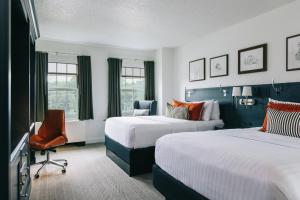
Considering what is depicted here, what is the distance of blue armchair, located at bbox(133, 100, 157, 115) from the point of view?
5.61 metres

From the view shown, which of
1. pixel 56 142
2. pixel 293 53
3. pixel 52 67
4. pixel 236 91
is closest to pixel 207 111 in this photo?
pixel 236 91

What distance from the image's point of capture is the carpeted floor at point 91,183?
2.75 meters

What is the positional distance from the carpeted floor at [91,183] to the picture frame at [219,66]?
250cm

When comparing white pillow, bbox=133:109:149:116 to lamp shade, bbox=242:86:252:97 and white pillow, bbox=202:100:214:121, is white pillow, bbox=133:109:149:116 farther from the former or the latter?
lamp shade, bbox=242:86:252:97

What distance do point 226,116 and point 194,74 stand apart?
139 centimetres

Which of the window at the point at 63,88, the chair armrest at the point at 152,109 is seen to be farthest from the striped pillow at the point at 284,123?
the window at the point at 63,88

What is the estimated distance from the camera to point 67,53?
5.40 metres

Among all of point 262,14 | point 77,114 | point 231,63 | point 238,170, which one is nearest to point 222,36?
point 231,63

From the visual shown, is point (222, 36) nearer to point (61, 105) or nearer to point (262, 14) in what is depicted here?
point (262, 14)

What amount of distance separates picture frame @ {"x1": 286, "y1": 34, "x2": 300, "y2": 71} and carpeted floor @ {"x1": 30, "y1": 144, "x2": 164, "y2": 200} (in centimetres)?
260

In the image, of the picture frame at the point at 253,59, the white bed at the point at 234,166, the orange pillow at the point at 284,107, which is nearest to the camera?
the white bed at the point at 234,166

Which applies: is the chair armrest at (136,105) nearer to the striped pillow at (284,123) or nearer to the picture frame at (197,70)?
the picture frame at (197,70)

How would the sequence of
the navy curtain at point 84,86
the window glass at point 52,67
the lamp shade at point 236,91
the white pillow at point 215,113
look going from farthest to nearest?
the navy curtain at point 84,86, the window glass at point 52,67, the white pillow at point 215,113, the lamp shade at point 236,91

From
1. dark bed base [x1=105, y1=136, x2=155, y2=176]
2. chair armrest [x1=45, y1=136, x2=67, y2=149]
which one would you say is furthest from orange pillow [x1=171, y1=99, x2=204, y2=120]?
chair armrest [x1=45, y1=136, x2=67, y2=149]
